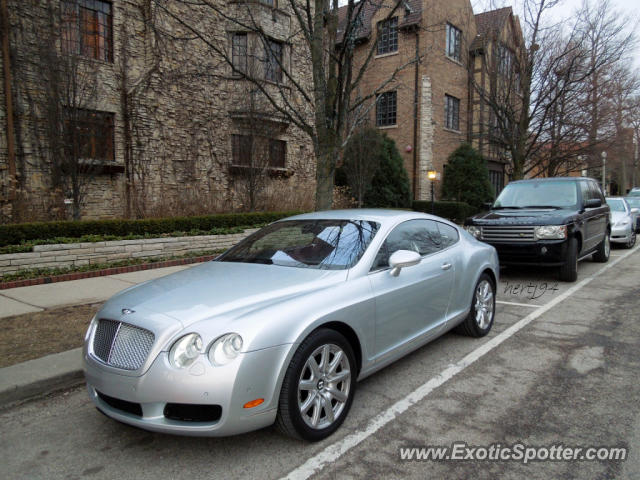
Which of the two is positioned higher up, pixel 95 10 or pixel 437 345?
pixel 95 10

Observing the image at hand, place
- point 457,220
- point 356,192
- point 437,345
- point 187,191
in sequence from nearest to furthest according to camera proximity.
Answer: point 437,345, point 187,191, point 356,192, point 457,220

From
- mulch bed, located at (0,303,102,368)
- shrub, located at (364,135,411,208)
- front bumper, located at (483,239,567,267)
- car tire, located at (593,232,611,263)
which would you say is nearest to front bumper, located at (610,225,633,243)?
car tire, located at (593,232,611,263)

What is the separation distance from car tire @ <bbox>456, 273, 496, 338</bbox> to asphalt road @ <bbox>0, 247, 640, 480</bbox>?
0.15m

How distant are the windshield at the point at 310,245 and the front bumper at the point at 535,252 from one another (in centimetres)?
494

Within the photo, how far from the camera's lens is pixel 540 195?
923 centimetres

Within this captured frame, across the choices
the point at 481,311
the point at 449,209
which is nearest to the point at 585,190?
the point at 481,311

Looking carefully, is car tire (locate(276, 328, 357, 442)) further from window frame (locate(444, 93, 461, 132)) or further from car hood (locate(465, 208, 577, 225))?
window frame (locate(444, 93, 461, 132))

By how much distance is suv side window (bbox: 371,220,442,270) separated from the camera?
3861 mm

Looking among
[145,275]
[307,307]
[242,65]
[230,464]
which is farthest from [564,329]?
[242,65]

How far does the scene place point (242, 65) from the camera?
1532 cm

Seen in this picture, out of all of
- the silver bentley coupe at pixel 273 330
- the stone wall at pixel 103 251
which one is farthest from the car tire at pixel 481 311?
the stone wall at pixel 103 251

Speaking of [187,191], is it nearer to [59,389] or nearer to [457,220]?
[59,389]

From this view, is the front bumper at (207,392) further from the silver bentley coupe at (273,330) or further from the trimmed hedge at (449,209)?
the trimmed hedge at (449,209)

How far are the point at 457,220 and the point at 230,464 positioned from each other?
19229 mm
